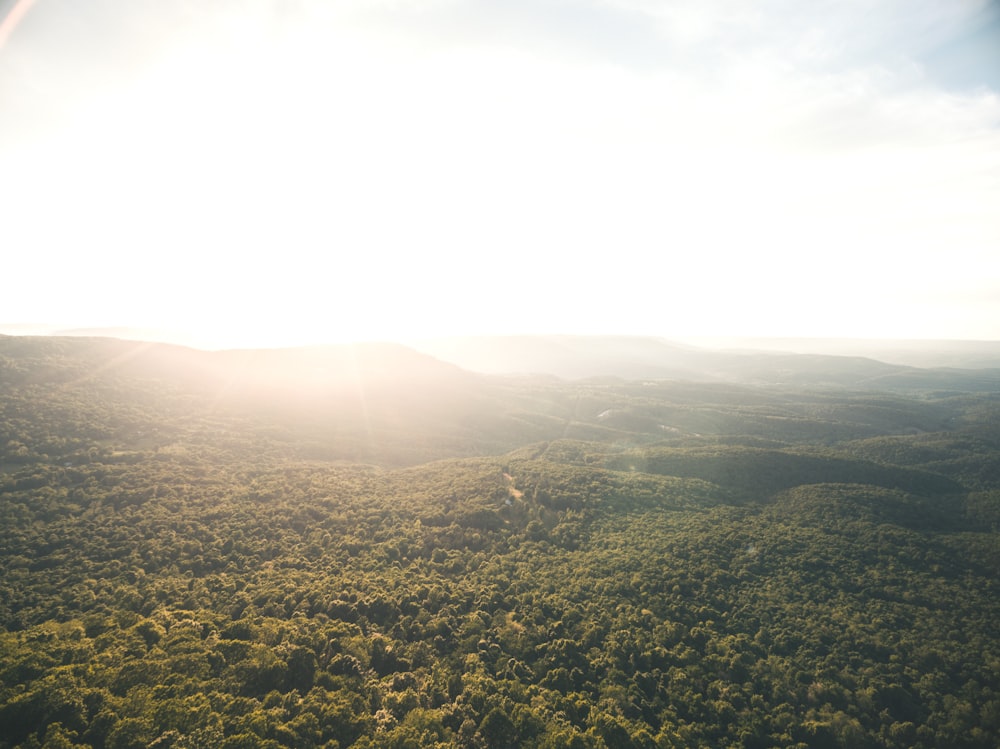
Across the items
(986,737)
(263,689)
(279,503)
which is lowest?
(986,737)

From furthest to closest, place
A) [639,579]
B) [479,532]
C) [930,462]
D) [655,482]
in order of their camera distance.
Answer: [930,462] → [655,482] → [479,532] → [639,579]

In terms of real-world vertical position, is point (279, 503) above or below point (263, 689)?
above

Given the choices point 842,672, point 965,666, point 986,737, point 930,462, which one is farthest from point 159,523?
point 930,462

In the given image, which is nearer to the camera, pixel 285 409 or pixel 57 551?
pixel 57 551

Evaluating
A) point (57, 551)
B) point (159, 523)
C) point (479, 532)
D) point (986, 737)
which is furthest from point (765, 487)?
point (57, 551)

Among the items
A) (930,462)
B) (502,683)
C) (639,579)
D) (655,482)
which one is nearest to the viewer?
(502,683)

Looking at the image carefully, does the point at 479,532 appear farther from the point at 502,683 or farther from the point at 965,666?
the point at 965,666
